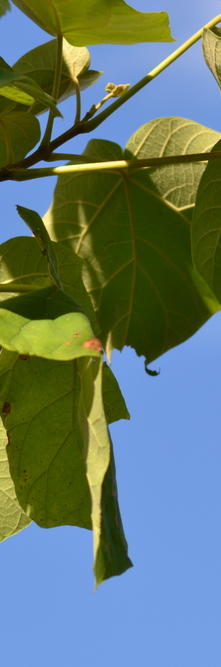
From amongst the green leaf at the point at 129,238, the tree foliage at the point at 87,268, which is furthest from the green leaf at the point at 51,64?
the green leaf at the point at 129,238

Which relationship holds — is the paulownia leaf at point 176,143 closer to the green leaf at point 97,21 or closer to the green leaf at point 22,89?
the green leaf at point 97,21

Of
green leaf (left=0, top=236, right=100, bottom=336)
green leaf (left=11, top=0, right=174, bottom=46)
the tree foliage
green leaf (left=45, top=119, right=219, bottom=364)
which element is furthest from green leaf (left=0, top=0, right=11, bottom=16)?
green leaf (left=0, top=236, right=100, bottom=336)

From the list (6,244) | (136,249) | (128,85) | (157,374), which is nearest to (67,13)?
(128,85)

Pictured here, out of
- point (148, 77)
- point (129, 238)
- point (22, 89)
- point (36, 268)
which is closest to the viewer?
point (22, 89)

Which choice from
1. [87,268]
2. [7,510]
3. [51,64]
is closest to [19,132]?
[51,64]

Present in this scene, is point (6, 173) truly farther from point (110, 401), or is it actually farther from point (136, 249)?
point (136, 249)

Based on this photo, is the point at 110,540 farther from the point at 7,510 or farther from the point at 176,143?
the point at 176,143

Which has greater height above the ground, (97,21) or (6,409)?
(97,21)
